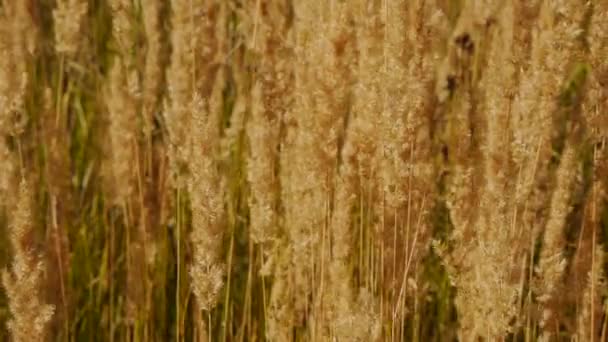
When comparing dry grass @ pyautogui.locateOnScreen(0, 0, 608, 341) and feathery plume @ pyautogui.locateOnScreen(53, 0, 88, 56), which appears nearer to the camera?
dry grass @ pyautogui.locateOnScreen(0, 0, 608, 341)

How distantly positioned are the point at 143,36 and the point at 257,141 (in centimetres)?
153

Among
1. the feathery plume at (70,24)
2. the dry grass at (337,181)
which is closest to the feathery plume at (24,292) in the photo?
the dry grass at (337,181)

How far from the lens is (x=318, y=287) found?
2.20 meters

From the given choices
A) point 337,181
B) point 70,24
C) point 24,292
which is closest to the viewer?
point 24,292

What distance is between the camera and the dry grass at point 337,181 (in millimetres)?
1848

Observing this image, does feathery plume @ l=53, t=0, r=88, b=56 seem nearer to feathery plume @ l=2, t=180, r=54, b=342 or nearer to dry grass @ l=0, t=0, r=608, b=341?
dry grass @ l=0, t=0, r=608, b=341

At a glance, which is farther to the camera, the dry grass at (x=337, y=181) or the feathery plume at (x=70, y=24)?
the feathery plume at (x=70, y=24)

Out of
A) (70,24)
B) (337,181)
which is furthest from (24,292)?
(70,24)

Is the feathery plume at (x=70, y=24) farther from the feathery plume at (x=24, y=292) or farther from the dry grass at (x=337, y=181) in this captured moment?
the feathery plume at (x=24, y=292)

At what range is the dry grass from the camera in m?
1.85

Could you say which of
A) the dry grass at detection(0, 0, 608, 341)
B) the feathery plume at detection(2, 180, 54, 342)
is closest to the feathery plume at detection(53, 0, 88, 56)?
the dry grass at detection(0, 0, 608, 341)

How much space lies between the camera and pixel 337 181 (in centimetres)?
207

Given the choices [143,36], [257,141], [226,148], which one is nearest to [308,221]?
[257,141]

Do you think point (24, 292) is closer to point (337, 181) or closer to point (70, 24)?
point (337, 181)
